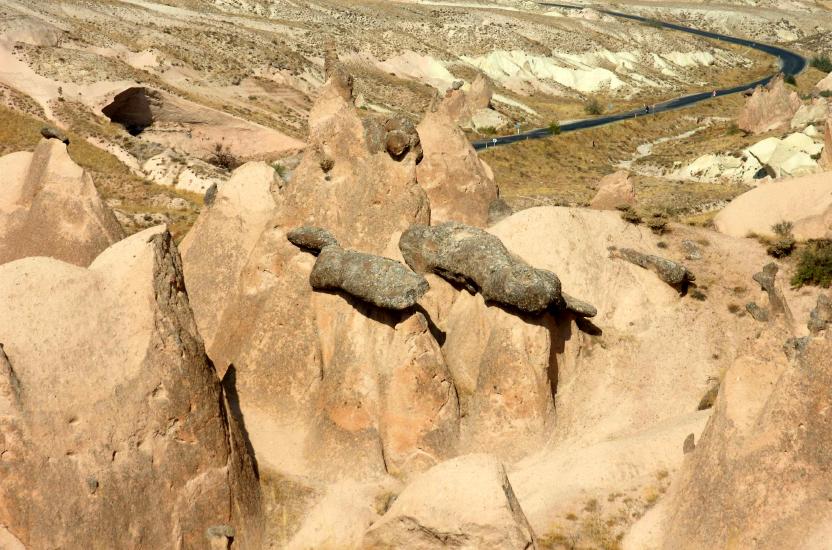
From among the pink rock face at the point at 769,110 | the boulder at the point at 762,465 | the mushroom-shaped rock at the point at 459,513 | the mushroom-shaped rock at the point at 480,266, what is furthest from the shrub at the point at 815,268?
the pink rock face at the point at 769,110

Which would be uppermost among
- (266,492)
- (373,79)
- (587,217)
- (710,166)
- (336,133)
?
(336,133)

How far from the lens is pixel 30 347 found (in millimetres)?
13195

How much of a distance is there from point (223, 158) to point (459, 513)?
158 feet

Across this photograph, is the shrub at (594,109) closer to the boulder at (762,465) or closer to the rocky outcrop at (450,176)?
the rocky outcrop at (450,176)

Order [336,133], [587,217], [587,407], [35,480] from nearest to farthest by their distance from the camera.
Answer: [35,480] → [587,407] → [336,133] → [587,217]

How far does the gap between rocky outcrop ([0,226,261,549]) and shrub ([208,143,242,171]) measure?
4330 cm

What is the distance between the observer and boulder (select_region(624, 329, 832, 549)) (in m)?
13.5

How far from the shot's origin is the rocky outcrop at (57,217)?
22281 millimetres

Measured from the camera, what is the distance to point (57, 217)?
2245 cm

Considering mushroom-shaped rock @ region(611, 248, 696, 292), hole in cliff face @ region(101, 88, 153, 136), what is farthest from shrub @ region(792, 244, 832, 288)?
hole in cliff face @ region(101, 88, 153, 136)

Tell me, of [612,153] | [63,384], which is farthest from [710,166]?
[63,384]

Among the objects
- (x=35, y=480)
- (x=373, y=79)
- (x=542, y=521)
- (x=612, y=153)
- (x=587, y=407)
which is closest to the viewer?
(x=35, y=480)

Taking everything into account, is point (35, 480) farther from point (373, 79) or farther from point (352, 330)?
point (373, 79)

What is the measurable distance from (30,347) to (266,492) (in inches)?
230
